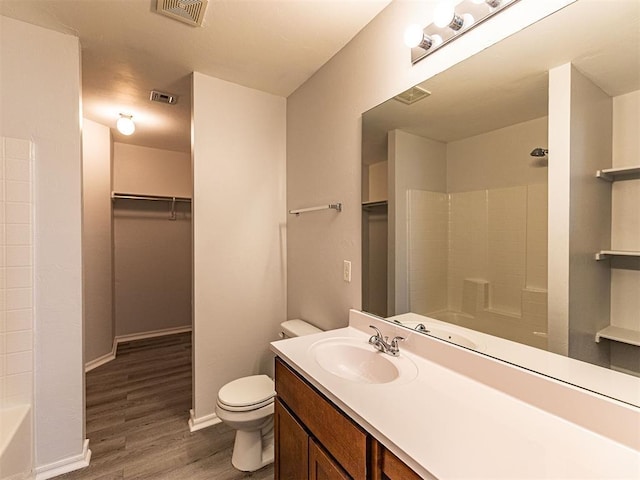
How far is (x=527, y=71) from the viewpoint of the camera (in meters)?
0.98

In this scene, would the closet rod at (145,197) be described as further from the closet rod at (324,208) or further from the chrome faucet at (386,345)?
the chrome faucet at (386,345)

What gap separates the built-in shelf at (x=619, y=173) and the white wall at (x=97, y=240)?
3.60 m

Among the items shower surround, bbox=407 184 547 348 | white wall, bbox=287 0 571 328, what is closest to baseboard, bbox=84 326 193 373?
white wall, bbox=287 0 571 328

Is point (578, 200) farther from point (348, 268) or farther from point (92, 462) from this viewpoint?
point (92, 462)

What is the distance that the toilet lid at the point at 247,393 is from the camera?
1.68 meters

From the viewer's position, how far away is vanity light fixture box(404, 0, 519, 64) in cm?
107

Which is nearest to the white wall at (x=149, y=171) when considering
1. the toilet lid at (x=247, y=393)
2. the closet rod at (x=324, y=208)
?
the closet rod at (x=324, y=208)

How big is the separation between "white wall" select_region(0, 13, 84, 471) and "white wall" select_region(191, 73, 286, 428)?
2.13ft

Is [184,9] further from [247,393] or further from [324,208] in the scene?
[247,393]

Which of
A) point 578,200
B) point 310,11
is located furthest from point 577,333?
point 310,11

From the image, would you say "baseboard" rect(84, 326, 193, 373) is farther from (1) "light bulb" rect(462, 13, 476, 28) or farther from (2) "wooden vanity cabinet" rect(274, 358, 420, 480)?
(1) "light bulb" rect(462, 13, 476, 28)

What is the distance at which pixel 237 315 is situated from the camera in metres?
2.25

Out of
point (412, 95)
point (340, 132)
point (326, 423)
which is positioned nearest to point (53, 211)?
point (340, 132)

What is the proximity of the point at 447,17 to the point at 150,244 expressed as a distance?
4.02 meters
